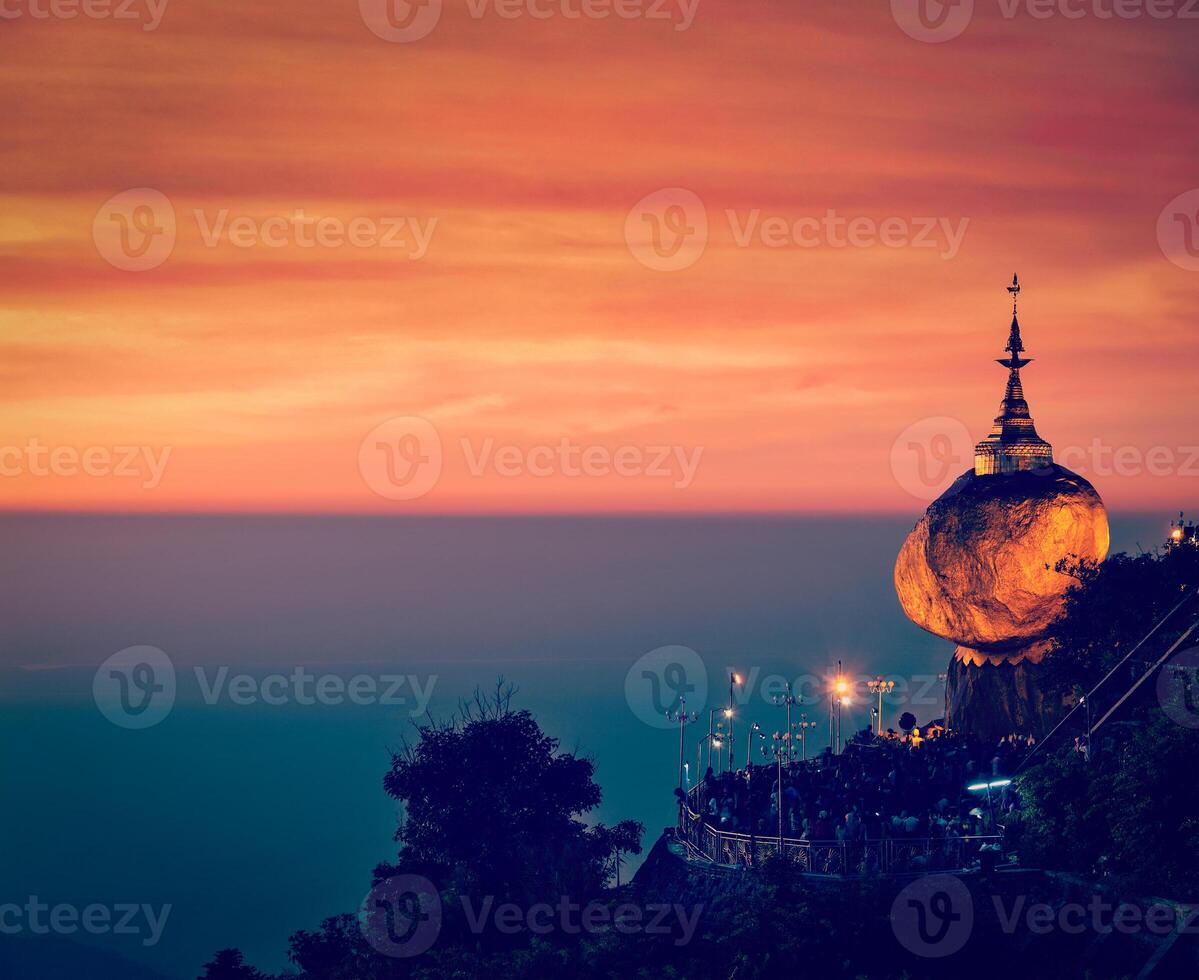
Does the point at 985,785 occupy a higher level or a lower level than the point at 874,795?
higher

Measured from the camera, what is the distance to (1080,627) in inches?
1697

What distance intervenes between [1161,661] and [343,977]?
65.7 ft

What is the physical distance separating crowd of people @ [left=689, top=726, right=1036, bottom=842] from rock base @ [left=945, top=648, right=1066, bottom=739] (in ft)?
15.9

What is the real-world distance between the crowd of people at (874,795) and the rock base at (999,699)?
15.9 ft

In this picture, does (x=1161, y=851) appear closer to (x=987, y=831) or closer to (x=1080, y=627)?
(x=987, y=831)

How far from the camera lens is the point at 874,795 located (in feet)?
113

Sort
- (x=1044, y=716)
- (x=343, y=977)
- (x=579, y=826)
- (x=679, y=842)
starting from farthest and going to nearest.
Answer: (x=1044, y=716) < (x=579, y=826) < (x=679, y=842) < (x=343, y=977)

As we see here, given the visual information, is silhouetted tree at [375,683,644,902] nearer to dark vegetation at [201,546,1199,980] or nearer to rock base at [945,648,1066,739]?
→ dark vegetation at [201,546,1199,980]

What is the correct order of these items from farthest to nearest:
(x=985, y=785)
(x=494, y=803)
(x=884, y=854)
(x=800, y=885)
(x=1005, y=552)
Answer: (x=1005, y=552), (x=494, y=803), (x=985, y=785), (x=884, y=854), (x=800, y=885)

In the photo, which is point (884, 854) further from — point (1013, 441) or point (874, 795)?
point (1013, 441)

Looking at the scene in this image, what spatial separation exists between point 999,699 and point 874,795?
45.4 ft

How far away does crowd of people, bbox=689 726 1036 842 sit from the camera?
32562 mm

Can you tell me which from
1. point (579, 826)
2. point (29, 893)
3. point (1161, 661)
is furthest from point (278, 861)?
point (1161, 661)

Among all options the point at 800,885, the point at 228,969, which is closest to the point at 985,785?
the point at 800,885
